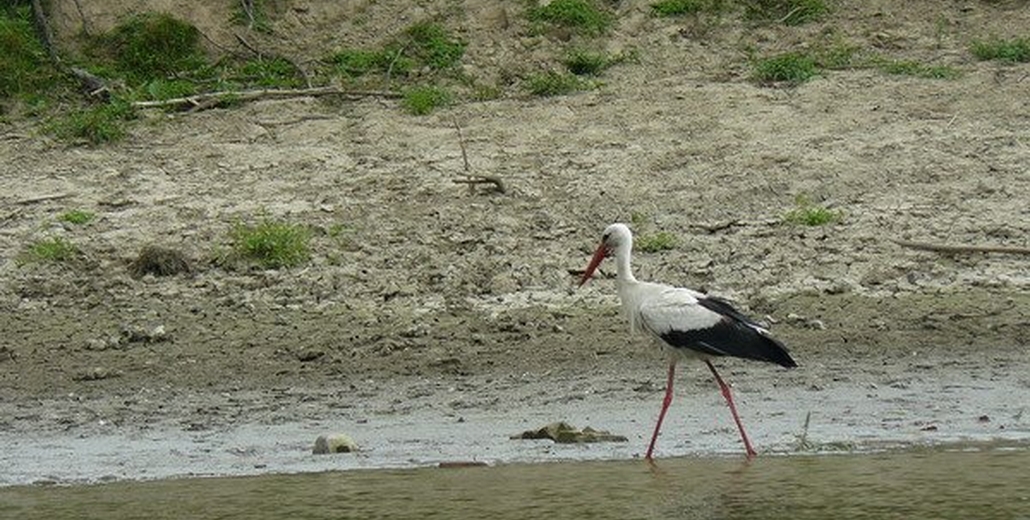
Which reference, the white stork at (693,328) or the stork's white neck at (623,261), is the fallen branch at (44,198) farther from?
the white stork at (693,328)

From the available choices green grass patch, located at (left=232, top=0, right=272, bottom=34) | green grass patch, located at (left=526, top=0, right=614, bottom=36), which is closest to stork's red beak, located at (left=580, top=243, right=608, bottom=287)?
green grass patch, located at (left=526, top=0, right=614, bottom=36)

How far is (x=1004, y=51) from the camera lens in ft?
47.1

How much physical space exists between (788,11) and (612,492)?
7.02 metres

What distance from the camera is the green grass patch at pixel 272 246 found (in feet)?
40.3

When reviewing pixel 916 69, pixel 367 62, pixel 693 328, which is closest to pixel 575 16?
pixel 367 62

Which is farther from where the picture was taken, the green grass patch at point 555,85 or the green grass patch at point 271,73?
the green grass patch at point 271,73

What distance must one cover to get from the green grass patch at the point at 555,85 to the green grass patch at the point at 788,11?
1.57 m

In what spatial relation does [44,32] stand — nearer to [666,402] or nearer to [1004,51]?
[1004,51]

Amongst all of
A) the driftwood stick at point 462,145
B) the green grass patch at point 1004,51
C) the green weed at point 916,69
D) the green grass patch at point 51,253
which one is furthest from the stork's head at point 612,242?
the green grass patch at point 1004,51

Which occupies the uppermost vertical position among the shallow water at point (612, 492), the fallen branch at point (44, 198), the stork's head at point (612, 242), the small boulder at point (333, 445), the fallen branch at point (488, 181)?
the fallen branch at point (44, 198)

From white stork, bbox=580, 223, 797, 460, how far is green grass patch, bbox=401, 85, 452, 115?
3859mm

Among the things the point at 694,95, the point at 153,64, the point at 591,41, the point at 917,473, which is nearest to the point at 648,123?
the point at 694,95

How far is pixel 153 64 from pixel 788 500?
7.47 m

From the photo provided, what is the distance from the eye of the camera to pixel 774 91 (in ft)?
46.4
